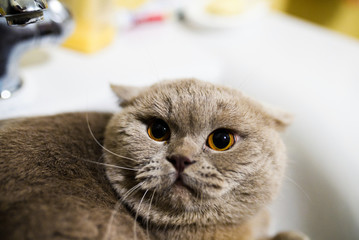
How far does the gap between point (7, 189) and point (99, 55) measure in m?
0.76

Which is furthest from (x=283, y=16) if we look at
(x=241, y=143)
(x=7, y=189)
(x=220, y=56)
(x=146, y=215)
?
(x=7, y=189)

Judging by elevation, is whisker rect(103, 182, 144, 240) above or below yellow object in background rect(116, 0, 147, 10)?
below

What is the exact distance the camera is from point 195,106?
589 mm

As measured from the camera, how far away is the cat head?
55cm

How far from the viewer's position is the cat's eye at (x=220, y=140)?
1.97 feet

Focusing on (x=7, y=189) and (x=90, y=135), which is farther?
(x=90, y=135)

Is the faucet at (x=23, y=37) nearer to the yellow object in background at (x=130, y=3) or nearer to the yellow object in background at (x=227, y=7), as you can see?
the yellow object in background at (x=130, y=3)

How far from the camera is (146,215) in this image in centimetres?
58

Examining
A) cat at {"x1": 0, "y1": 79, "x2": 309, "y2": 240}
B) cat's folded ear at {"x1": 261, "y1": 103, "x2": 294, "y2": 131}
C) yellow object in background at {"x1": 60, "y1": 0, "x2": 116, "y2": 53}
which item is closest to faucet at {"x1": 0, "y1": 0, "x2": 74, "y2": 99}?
yellow object in background at {"x1": 60, "y1": 0, "x2": 116, "y2": 53}

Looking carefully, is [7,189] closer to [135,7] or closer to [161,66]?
[161,66]

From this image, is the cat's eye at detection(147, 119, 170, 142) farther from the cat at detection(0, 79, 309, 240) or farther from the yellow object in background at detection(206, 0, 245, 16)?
the yellow object in background at detection(206, 0, 245, 16)

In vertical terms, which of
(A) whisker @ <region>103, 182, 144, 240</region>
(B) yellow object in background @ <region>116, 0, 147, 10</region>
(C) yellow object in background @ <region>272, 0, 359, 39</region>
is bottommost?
(A) whisker @ <region>103, 182, 144, 240</region>

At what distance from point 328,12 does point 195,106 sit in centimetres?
165

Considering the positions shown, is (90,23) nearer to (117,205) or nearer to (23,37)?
(23,37)
